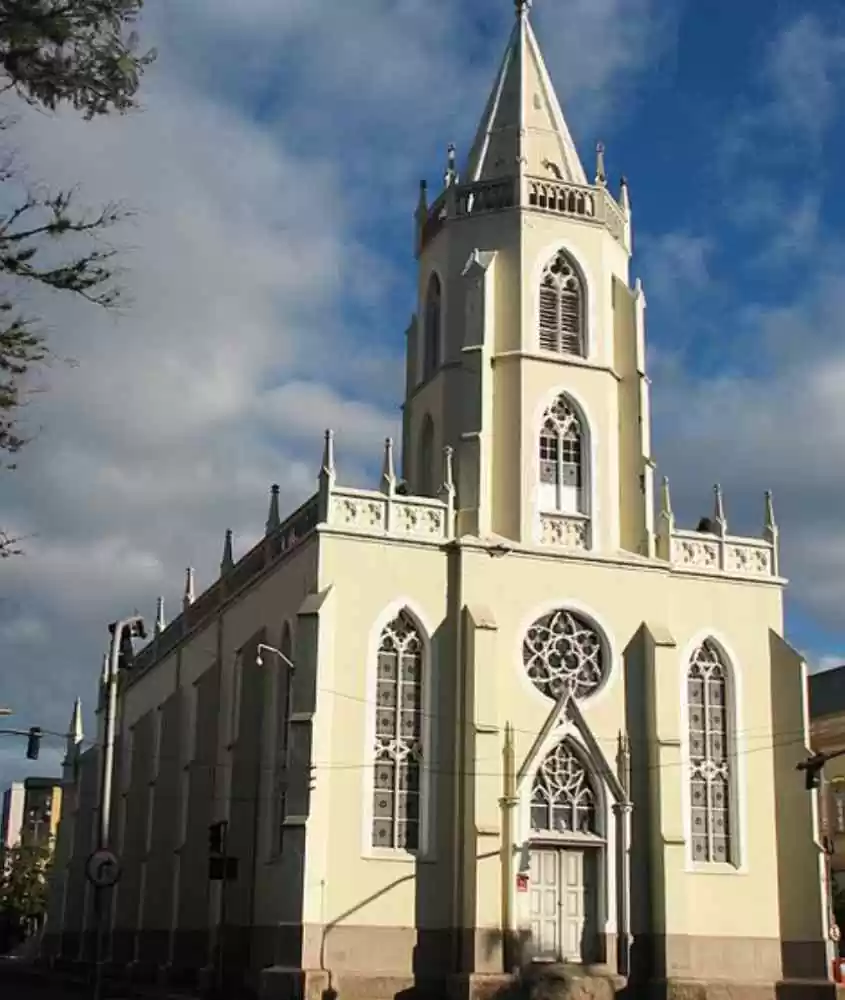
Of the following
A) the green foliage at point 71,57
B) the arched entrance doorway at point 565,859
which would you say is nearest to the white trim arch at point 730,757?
the arched entrance doorway at point 565,859

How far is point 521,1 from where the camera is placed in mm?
43938

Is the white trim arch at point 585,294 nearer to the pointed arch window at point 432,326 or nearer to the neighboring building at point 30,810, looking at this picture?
the pointed arch window at point 432,326

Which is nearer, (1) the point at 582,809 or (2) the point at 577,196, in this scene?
(1) the point at 582,809

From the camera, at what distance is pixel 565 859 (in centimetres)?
3425

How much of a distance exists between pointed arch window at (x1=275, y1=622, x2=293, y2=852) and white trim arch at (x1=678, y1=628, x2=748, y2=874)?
9.68 meters

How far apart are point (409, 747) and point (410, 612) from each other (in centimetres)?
316

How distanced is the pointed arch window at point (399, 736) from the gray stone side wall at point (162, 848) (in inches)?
467

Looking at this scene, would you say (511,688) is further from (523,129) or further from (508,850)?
(523,129)

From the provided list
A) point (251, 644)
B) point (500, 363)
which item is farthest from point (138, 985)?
point (500, 363)

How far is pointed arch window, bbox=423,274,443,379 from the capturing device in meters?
39.8

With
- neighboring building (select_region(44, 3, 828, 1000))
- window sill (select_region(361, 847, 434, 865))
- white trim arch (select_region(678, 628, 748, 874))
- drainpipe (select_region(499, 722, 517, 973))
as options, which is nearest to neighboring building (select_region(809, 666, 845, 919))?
white trim arch (select_region(678, 628, 748, 874))

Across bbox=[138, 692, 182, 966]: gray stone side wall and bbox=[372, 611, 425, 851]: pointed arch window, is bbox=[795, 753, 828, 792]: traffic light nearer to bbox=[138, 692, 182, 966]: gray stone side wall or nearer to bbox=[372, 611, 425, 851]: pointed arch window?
bbox=[372, 611, 425, 851]: pointed arch window

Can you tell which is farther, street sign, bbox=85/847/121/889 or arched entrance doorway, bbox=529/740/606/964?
arched entrance doorway, bbox=529/740/606/964

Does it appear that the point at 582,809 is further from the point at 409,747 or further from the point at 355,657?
the point at 355,657
